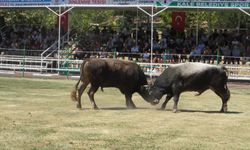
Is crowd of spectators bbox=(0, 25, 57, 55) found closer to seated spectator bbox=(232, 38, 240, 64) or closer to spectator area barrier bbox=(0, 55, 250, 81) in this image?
spectator area barrier bbox=(0, 55, 250, 81)

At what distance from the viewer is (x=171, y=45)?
113 feet

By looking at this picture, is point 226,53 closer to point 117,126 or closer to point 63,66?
point 63,66

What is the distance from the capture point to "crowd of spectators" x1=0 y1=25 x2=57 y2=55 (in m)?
39.1

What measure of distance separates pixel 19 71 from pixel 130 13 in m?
15.0

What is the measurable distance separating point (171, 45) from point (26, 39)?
39.9 feet

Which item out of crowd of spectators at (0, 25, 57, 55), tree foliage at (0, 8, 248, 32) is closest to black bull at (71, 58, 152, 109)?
crowd of spectators at (0, 25, 57, 55)

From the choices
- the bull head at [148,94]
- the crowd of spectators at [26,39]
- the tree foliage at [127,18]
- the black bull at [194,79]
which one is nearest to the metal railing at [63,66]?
the crowd of spectators at [26,39]

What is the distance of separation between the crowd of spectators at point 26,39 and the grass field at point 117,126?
19.4m

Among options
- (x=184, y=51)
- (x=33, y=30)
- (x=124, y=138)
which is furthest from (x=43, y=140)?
(x=33, y=30)

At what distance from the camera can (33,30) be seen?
4312 cm

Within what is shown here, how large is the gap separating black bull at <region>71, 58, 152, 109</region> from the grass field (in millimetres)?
530

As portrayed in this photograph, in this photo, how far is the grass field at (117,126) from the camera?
10305mm

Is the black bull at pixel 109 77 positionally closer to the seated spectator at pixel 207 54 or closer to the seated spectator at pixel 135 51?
the seated spectator at pixel 207 54

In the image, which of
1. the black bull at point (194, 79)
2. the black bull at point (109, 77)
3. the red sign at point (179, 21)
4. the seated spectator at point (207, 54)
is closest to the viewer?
the black bull at point (194, 79)
